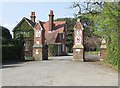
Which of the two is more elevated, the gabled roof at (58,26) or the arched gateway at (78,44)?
the gabled roof at (58,26)

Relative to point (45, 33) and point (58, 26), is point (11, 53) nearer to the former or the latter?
point (45, 33)

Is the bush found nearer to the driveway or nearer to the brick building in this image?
the brick building

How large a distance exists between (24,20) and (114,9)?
47.2 m

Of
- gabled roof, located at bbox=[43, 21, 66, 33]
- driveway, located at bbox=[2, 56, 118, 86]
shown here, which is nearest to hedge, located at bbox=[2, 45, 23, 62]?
driveway, located at bbox=[2, 56, 118, 86]

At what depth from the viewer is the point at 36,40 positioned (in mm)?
41906

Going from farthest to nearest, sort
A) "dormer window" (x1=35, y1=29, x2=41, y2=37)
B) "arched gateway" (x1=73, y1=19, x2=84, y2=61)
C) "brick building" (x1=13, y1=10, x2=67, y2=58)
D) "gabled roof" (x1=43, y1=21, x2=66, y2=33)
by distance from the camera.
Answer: "gabled roof" (x1=43, y1=21, x2=66, y2=33), "brick building" (x1=13, y1=10, x2=67, y2=58), "dormer window" (x1=35, y1=29, x2=41, y2=37), "arched gateway" (x1=73, y1=19, x2=84, y2=61)

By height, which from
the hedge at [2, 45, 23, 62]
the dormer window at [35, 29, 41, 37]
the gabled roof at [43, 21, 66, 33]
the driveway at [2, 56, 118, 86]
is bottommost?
the driveway at [2, 56, 118, 86]

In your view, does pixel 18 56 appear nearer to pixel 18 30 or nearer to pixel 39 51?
pixel 39 51

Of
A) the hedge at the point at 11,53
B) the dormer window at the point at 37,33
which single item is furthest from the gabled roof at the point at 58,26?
the hedge at the point at 11,53

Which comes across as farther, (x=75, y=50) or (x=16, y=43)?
(x=16, y=43)

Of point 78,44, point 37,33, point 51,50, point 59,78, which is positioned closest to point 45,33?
point 51,50

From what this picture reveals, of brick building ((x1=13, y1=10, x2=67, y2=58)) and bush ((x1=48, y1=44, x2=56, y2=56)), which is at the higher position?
brick building ((x1=13, y1=10, x2=67, y2=58))

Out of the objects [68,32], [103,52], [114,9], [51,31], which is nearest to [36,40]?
[103,52]

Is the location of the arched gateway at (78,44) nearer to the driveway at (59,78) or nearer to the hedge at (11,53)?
the hedge at (11,53)
